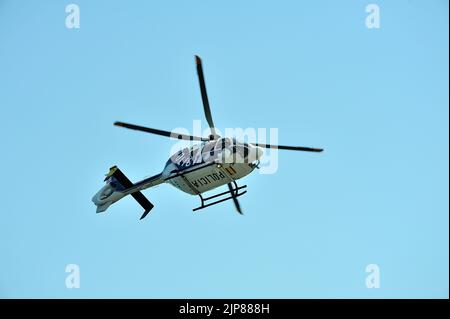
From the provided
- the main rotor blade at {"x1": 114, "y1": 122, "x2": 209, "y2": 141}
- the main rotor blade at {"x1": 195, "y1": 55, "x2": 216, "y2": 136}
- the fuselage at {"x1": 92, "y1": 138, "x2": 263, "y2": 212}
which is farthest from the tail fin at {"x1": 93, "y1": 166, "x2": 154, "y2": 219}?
the main rotor blade at {"x1": 195, "y1": 55, "x2": 216, "y2": 136}

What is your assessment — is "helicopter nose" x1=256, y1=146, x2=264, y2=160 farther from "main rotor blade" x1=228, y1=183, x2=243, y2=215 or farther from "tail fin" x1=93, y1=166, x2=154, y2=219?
"tail fin" x1=93, y1=166, x2=154, y2=219

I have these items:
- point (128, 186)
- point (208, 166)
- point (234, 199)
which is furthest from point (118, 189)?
point (208, 166)

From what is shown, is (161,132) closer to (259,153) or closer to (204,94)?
(204,94)

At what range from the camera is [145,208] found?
2573 centimetres

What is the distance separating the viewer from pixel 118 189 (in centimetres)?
2511

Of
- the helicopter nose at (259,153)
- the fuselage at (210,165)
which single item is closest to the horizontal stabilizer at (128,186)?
the fuselage at (210,165)

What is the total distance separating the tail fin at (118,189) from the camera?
25.1 metres

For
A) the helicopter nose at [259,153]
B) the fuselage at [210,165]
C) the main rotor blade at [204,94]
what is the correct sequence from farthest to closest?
1. the helicopter nose at [259,153]
2. the fuselage at [210,165]
3. the main rotor blade at [204,94]

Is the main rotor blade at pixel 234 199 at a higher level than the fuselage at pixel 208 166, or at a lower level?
lower

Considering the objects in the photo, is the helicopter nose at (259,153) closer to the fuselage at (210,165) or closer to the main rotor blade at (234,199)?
the fuselage at (210,165)

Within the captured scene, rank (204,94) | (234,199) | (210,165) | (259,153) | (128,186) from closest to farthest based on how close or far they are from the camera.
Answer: (204,94) < (259,153) < (210,165) < (234,199) < (128,186)
